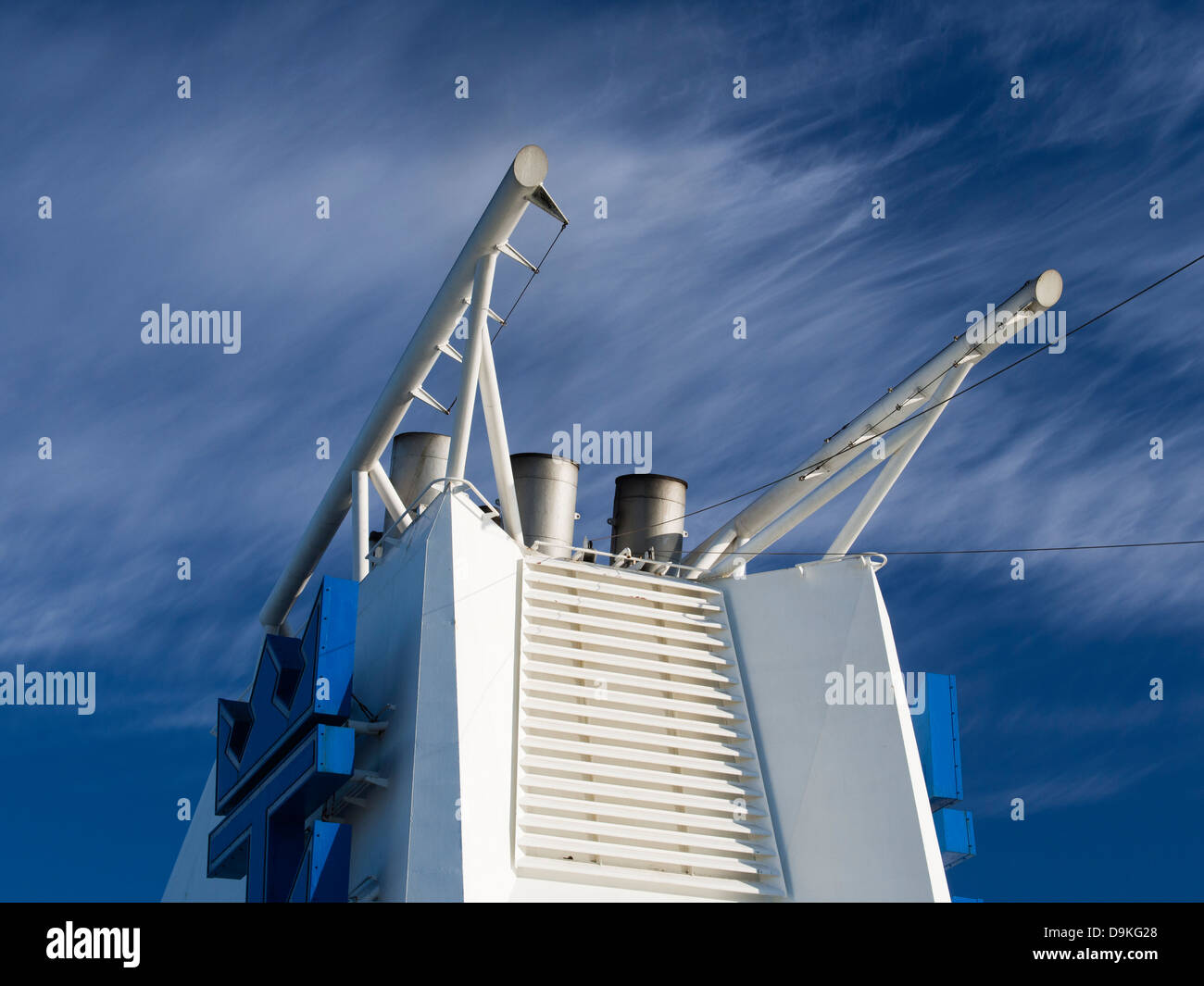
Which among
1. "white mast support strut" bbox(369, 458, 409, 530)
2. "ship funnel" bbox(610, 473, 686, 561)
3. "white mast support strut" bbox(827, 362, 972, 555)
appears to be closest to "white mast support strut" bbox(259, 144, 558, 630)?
"white mast support strut" bbox(369, 458, 409, 530)

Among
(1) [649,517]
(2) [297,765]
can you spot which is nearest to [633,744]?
(2) [297,765]

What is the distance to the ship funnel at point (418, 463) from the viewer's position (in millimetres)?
27922

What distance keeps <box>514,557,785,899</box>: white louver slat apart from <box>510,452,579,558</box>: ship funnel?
109 inches

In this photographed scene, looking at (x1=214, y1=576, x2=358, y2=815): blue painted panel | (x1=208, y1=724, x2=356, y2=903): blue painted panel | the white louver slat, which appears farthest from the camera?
(x1=214, y1=576, x2=358, y2=815): blue painted panel

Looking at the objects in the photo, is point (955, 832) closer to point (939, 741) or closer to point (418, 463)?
point (939, 741)

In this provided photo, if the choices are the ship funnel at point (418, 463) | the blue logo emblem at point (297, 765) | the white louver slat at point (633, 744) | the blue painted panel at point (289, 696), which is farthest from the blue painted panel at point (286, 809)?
the ship funnel at point (418, 463)

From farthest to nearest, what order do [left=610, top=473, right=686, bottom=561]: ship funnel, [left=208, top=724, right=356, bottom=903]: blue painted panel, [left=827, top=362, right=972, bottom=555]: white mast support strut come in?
1. [left=610, top=473, right=686, bottom=561]: ship funnel
2. [left=827, top=362, right=972, bottom=555]: white mast support strut
3. [left=208, top=724, right=356, bottom=903]: blue painted panel

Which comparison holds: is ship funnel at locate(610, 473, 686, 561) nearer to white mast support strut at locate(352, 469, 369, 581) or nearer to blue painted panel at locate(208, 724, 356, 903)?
white mast support strut at locate(352, 469, 369, 581)

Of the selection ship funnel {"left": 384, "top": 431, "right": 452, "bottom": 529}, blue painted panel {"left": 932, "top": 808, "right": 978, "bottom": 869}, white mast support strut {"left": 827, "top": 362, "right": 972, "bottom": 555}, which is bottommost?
blue painted panel {"left": 932, "top": 808, "right": 978, "bottom": 869}

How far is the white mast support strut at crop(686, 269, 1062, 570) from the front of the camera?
2098 cm

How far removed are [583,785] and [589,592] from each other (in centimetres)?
352

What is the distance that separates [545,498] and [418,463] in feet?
15.4

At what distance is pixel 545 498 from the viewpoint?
79.8ft

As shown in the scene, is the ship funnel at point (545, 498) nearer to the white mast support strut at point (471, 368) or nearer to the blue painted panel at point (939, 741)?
the white mast support strut at point (471, 368)
